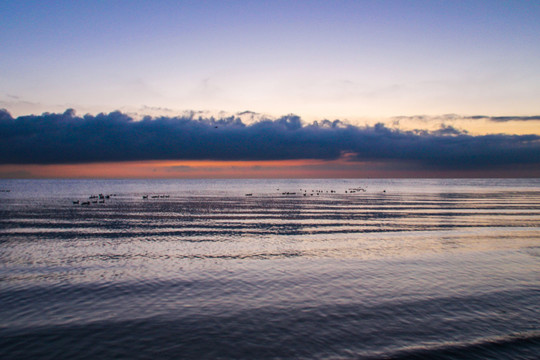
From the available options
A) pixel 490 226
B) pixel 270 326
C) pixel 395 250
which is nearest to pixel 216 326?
pixel 270 326

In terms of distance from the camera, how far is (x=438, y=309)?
16938 millimetres

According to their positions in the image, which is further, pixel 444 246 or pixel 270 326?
pixel 444 246

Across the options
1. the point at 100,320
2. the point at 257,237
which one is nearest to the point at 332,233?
the point at 257,237

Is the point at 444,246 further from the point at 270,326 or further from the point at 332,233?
the point at 270,326

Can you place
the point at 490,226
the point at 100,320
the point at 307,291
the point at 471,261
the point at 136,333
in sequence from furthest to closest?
the point at 490,226, the point at 471,261, the point at 307,291, the point at 100,320, the point at 136,333

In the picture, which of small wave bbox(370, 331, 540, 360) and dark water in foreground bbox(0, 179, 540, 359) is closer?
small wave bbox(370, 331, 540, 360)

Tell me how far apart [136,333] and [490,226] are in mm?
43546

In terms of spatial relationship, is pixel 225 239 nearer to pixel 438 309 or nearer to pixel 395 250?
pixel 395 250

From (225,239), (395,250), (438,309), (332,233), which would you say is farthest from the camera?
(332,233)

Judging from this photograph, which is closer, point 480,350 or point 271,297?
point 480,350

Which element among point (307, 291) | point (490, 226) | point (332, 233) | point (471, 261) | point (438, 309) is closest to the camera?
point (438, 309)

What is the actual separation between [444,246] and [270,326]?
2292cm

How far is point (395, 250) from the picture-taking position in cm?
3048

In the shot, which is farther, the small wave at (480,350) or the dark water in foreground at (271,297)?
the dark water in foreground at (271,297)
